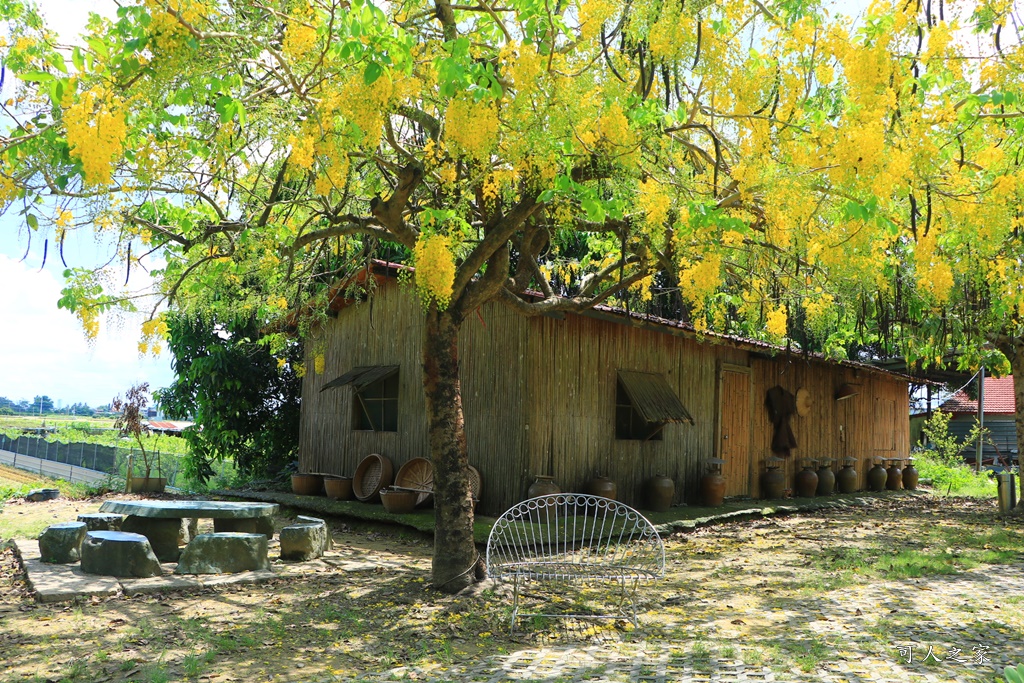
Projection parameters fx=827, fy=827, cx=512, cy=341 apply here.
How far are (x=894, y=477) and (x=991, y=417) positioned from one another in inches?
463

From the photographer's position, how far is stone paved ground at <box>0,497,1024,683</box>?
4.34 meters

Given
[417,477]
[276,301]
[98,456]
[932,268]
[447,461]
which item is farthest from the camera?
[98,456]

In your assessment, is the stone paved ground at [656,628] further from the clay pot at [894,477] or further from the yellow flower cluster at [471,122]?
the clay pot at [894,477]

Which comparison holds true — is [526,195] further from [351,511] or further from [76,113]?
[351,511]

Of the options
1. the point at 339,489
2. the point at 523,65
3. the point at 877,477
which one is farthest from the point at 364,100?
the point at 877,477

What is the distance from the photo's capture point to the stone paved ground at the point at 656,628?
4.34 m

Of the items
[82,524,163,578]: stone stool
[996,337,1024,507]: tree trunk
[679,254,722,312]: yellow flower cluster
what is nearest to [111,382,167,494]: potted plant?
[82,524,163,578]: stone stool

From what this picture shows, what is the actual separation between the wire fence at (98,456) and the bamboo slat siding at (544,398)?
3849 mm

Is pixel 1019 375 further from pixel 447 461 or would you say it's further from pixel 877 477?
pixel 447 461

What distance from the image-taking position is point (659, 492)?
34.3 ft

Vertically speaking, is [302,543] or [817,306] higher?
[817,306]

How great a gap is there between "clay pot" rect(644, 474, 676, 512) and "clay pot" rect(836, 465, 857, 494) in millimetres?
5477

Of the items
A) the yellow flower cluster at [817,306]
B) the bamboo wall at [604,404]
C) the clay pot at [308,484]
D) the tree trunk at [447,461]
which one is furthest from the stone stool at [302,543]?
the yellow flower cluster at [817,306]

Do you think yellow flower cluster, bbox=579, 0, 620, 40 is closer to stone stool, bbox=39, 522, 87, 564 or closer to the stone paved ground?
the stone paved ground
